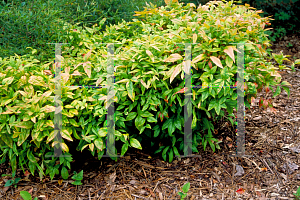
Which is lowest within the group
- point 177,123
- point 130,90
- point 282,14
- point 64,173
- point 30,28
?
point 64,173

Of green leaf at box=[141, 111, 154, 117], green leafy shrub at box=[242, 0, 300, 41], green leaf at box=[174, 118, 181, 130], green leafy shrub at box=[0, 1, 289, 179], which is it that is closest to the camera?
green leafy shrub at box=[0, 1, 289, 179]

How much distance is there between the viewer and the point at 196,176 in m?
2.30

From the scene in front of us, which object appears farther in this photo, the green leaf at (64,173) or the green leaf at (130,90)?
the green leaf at (64,173)

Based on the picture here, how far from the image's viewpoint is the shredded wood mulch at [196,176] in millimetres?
2123

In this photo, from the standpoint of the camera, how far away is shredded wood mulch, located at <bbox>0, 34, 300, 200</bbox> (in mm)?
2123

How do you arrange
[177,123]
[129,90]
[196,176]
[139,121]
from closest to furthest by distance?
[129,90] → [139,121] → [177,123] → [196,176]

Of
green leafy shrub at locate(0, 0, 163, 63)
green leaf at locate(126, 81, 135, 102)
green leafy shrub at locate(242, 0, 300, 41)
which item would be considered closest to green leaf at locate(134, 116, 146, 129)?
green leaf at locate(126, 81, 135, 102)

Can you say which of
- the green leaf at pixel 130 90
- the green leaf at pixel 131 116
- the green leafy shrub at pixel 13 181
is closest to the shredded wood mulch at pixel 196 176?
the green leafy shrub at pixel 13 181

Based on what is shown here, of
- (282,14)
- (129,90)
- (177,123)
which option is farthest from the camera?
(282,14)

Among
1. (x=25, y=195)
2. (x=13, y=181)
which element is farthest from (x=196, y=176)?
(x=13, y=181)

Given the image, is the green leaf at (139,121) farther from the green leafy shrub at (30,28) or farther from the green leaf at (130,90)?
the green leafy shrub at (30,28)

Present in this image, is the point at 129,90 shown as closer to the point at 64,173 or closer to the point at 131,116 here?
the point at 131,116

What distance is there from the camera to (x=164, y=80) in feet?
6.67

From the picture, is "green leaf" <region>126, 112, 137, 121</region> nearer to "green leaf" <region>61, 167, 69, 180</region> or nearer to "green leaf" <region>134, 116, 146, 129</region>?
"green leaf" <region>134, 116, 146, 129</region>
